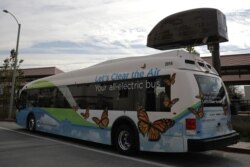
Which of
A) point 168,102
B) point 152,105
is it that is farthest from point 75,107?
point 168,102

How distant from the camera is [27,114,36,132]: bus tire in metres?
16.6

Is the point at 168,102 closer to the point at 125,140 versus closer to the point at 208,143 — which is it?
the point at 208,143

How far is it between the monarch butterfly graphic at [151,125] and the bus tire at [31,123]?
7.72 m

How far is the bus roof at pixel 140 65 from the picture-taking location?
9805 millimetres

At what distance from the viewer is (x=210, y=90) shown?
9812 mm

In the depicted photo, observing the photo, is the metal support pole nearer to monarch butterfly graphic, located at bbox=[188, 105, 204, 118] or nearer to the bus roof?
the bus roof

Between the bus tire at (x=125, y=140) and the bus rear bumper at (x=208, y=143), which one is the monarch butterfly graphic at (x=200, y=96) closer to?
the bus rear bumper at (x=208, y=143)

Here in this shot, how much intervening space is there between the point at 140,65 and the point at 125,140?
7.43 feet

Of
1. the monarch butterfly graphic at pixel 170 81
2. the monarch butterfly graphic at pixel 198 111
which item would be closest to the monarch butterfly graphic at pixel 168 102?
the monarch butterfly graphic at pixel 170 81

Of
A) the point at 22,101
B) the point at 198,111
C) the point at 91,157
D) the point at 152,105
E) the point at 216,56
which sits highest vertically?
the point at 216,56

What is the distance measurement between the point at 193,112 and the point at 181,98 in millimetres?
466

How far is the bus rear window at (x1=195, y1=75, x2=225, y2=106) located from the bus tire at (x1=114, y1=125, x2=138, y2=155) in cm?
230

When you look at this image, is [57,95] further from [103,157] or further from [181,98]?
[181,98]

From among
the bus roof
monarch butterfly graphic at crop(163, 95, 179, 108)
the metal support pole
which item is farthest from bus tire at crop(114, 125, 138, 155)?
the metal support pole
